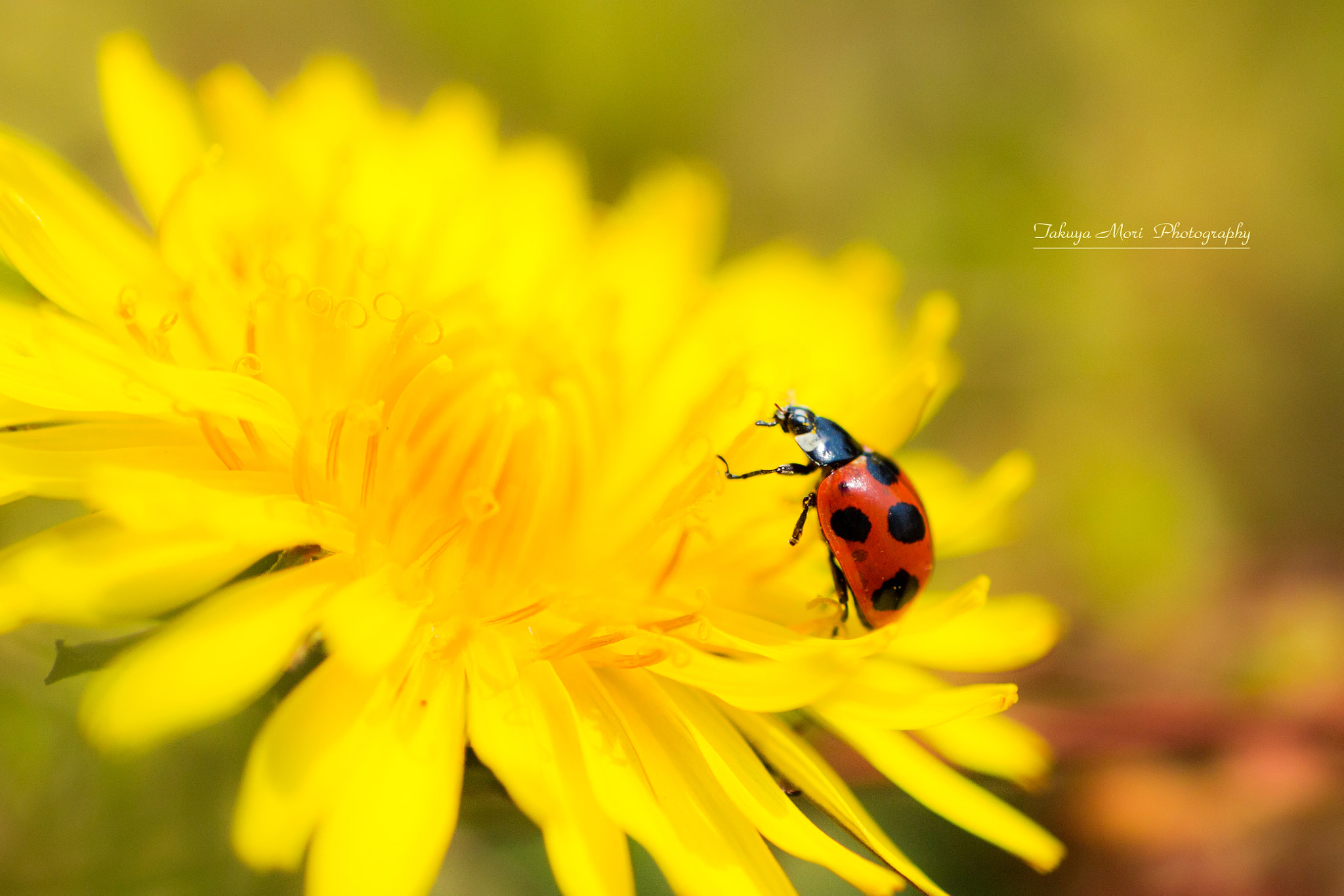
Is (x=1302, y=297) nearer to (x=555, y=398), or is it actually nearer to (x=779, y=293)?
(x=779, y=293)

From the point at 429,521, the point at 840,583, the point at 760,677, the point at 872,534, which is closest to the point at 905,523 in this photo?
the point at 872,534

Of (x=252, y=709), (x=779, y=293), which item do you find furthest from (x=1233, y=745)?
(x=252, y=709)

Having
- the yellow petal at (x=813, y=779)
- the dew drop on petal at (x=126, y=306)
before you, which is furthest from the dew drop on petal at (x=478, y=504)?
Result: the dew drop on petal at (x=126, y=306)

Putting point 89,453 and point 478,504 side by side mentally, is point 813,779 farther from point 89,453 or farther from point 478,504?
point 89,453

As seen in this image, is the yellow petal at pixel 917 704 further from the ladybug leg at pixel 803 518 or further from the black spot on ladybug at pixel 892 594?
the ladybug leg at pixel 803 518

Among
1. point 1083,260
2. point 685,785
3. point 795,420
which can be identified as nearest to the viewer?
point 685,785

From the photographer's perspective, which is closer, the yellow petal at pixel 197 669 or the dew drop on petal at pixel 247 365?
the yellow petal at pixel 197 669
